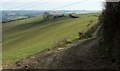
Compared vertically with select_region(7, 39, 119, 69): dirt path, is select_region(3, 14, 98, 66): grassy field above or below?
below

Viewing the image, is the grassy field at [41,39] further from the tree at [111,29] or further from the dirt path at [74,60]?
the tree at [111,29]

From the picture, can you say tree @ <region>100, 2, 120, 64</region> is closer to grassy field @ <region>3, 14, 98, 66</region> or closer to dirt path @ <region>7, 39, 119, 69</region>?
dirt path @ <region>7, 39, 119, 69</region>

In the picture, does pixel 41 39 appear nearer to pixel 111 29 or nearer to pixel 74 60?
pixel 111 29

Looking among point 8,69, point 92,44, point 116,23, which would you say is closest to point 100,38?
point 92,44

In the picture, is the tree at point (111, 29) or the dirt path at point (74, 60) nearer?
the dirt path at point (74, 60)

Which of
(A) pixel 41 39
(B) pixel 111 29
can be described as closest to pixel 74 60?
(B) pixel 111 29

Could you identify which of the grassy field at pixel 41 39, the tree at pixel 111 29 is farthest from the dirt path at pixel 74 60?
the grassy field at pixel 41 39

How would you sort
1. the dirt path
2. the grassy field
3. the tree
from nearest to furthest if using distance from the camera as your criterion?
1. the dirt path
2. the tree
3. the grassy field

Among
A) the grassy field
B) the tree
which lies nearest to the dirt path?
the tree

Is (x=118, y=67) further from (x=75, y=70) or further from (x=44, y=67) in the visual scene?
(x=44, y=67)
